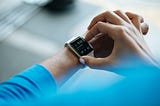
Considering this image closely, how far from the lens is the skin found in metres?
0.61

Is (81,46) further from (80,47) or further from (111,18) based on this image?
(111,18)

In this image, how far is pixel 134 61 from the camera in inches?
22.6

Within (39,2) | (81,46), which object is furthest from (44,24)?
(81,46)

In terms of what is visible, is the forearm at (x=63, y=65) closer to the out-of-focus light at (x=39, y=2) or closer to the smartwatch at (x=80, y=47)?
the smartwatch at (x=80, y=47)

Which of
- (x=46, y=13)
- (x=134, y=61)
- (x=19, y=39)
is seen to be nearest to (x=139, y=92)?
(x=134, y=61)

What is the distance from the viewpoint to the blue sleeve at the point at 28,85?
0.58 meters

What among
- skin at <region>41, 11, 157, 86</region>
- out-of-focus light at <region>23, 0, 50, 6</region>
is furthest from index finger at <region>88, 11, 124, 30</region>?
out-of-focus light at <region>23, 0, 50, 6</region>

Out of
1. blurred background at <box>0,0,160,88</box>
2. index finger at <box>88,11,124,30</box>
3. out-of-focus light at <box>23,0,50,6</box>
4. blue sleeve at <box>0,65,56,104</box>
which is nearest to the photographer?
blue sleeve at <box>0,65,56,104</box>

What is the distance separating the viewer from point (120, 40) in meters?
0.62

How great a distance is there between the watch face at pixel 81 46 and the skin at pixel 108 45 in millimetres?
18

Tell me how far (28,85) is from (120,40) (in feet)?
0.74

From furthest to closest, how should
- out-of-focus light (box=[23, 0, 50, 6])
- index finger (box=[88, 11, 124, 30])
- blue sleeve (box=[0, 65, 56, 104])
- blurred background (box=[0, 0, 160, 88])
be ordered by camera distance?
1. out-of-focus light (box=[23, 0, 50, 6])
2. blurred background (box=[0, 0, 160, 88])
3. index finger (box=[88, 11, 124, 30])
4. blue sleeve (box=[0, 65, 56, 104])

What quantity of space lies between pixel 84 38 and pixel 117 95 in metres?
0.38

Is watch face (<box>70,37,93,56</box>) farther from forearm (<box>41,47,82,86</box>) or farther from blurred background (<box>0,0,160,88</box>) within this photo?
blurred background (<box>0,0,160,88</box>)
